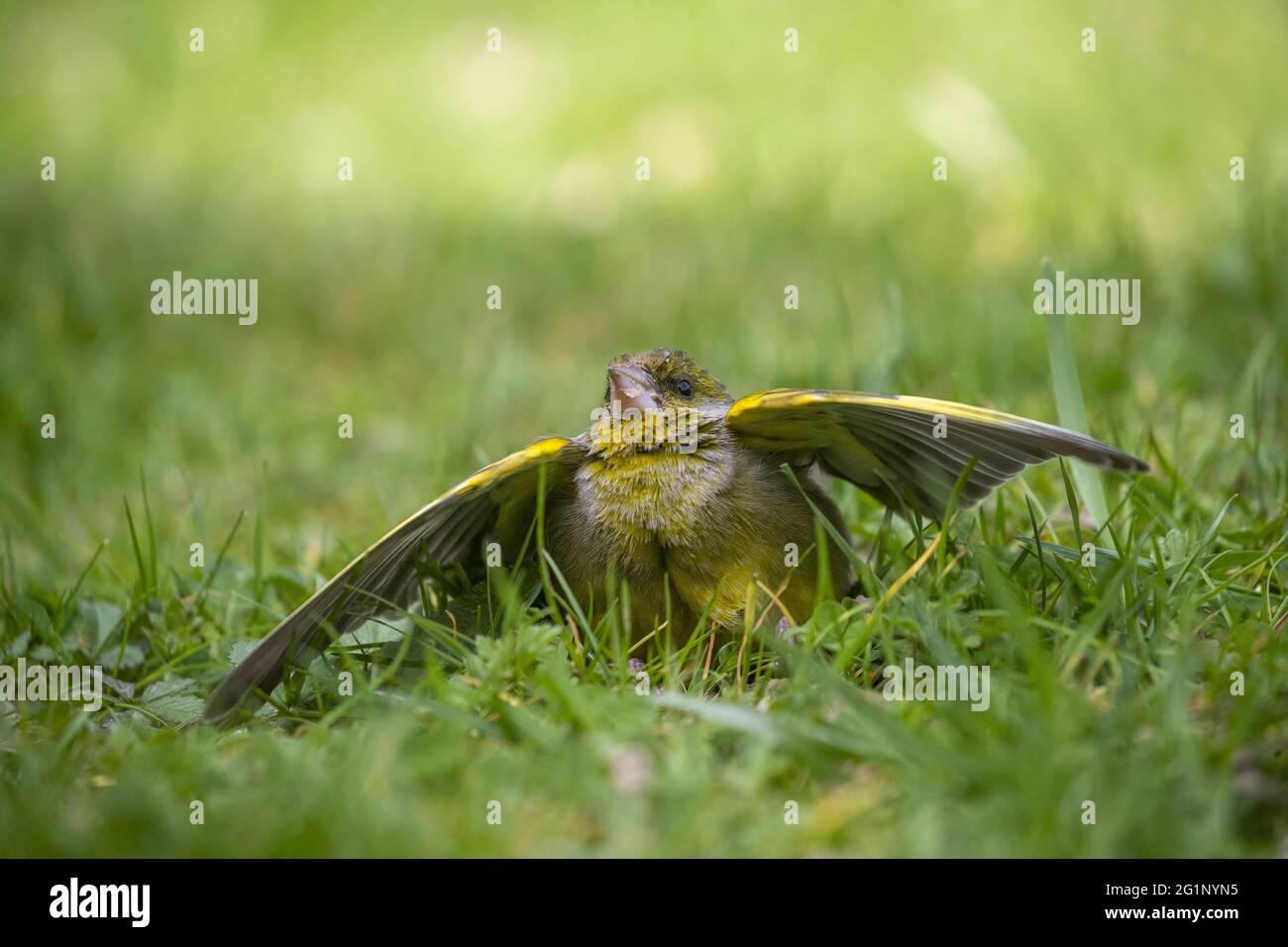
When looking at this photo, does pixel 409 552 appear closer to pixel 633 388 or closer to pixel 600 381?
pixel 633 388

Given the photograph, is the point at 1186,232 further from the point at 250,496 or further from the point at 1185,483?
the point at 250,496

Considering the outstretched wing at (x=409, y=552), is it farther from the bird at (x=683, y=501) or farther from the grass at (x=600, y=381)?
the grass at (x=600, y=381)

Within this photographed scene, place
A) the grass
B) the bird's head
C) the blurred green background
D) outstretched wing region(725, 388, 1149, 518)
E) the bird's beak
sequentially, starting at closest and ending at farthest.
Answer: the grass < outstretched wing region(725, 388, 1149, 518) < the bird's head < the bird's beak < the blurred green background

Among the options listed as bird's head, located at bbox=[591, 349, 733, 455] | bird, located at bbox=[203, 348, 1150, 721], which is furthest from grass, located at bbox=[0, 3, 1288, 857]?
bird's head, located at bbox=[591, 349, 733, 455]

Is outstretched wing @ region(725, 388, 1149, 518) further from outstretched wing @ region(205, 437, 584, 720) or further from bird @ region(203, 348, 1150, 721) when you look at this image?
outstretched wing @ region(205, 437, 584, 720)

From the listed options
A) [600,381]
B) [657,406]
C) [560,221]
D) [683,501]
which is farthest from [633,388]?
[560,221]

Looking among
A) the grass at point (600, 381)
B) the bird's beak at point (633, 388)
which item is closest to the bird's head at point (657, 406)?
the bird's beak at point (633, 388)
